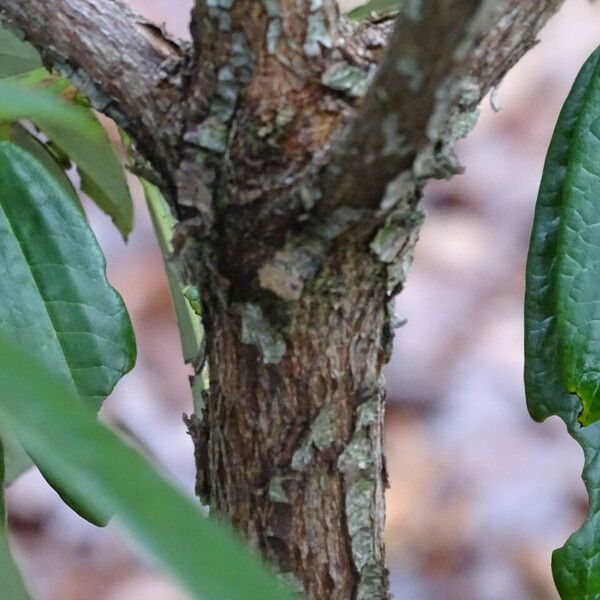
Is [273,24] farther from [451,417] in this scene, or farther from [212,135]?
[451,417]

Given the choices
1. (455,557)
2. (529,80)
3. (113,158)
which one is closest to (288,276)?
(113,158)

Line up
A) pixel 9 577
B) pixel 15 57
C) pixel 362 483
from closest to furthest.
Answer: pixel 9 577
pixel 362 483
pixel 15 57

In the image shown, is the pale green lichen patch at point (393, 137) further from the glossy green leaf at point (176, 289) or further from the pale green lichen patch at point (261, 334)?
the glossy green leaf at point (176, 289)

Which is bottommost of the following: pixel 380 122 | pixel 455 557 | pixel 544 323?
pixel 380 122

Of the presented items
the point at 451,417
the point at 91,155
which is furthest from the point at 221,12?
the point at 451,417

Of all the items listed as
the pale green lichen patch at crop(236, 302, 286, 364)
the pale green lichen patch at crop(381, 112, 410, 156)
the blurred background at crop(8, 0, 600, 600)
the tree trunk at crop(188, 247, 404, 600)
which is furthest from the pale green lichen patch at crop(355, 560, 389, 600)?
the blurred background at crop(8, 0, 600, 600)

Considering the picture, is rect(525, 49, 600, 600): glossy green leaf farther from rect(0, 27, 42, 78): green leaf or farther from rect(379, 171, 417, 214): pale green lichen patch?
rect(0, 27, 42, 78): green leaf

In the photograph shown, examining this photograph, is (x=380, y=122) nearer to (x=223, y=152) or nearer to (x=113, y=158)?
(x=223, y=152)
